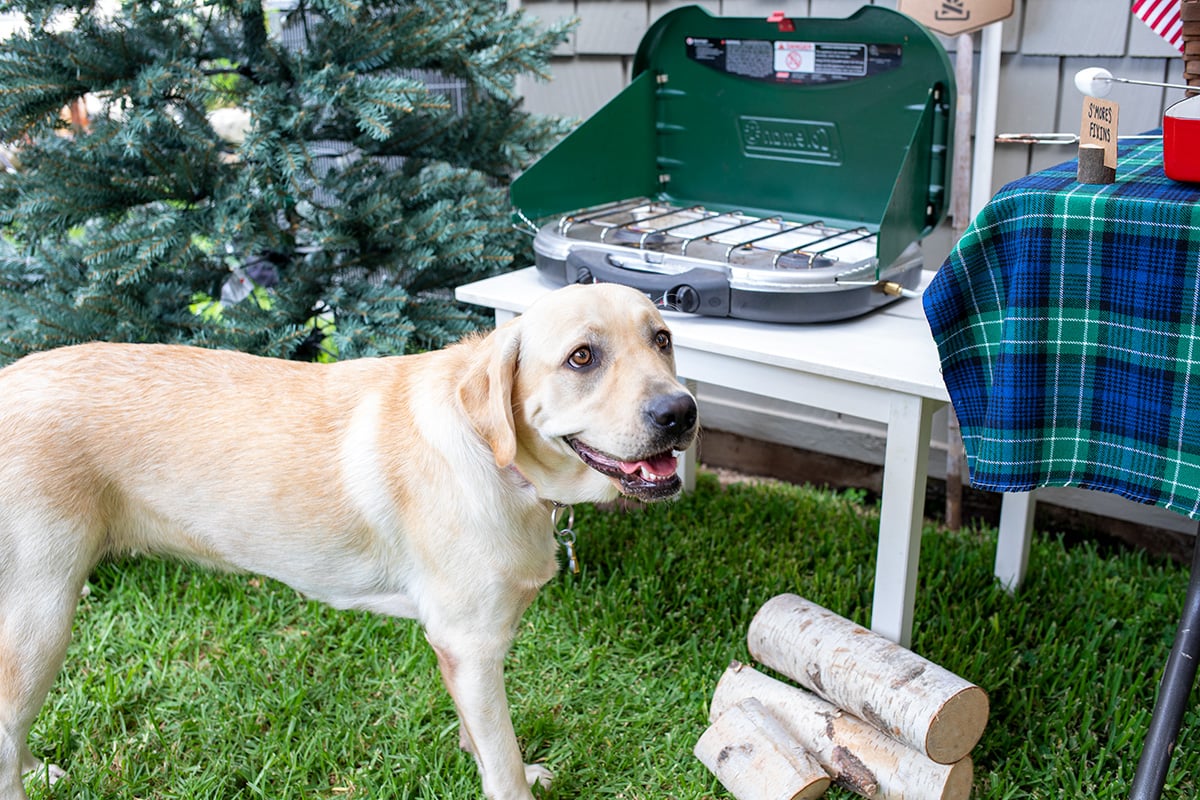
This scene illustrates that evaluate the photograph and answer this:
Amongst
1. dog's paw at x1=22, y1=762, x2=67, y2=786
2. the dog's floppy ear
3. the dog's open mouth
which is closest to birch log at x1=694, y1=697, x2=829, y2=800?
the dog's open mouth

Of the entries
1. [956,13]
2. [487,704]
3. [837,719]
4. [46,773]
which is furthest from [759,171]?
[46,773]

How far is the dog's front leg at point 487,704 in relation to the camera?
7.02 feet

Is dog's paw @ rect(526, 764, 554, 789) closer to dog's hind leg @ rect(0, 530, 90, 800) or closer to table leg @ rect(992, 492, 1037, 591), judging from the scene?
dog's hind leg @ rect(0, 530, 90, 800)

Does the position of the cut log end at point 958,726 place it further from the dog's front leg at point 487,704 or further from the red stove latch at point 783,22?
the red stove latch at point 783,22

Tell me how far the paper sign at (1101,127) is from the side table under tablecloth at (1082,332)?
0.06 metres

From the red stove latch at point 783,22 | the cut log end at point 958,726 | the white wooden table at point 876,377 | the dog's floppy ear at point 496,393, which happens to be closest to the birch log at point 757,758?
the cut log end at point 958,726

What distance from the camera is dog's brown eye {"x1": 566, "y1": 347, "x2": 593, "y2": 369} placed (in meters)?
1.92

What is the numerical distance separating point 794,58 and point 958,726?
2.00 metres

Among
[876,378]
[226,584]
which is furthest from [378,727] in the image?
[876,378]

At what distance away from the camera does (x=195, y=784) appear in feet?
8.10

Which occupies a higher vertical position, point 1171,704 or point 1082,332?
point 1082,332

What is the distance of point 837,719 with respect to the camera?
7.96ft

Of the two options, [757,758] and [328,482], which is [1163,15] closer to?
[757,758]

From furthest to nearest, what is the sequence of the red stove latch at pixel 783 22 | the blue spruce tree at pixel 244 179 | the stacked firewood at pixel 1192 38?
1. the red stove latch at pixel 783 22
2. the blue spruce tree at pixel 244 179
3. the stacked firewood at pixel 1192 38
